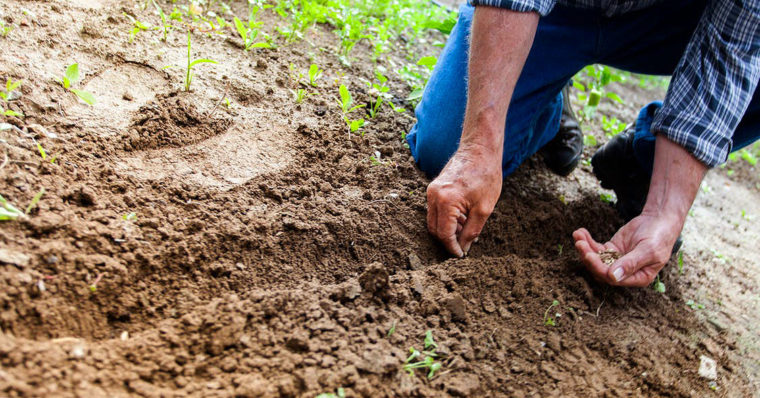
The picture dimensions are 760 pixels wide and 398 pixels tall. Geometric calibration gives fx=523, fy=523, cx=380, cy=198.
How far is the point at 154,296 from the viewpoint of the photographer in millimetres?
1382

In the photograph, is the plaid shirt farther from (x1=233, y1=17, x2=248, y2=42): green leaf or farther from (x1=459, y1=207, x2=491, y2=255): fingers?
(x1=233, y1=17, x2=248, y2=42): green leaf

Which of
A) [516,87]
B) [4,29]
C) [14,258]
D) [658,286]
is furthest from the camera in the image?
[516,87]

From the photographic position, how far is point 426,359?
135 cm

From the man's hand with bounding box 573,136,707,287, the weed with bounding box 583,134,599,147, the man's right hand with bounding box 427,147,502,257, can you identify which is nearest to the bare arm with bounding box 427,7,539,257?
the man's right hand with bounding box 427,147,502,257

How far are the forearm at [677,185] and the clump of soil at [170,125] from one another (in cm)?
165

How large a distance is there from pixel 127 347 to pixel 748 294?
2.52 meters

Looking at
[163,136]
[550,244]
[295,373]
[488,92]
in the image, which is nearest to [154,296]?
[295,373]

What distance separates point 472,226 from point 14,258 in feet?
4.26

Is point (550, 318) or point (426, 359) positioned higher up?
point (426, 359)

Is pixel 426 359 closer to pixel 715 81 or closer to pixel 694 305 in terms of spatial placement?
pixel 694 305

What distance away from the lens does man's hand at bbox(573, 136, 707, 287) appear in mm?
1817

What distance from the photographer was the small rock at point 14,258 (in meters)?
1.24

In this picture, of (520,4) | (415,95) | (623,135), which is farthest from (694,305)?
(415,95)

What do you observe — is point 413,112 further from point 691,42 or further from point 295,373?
point 295,373
